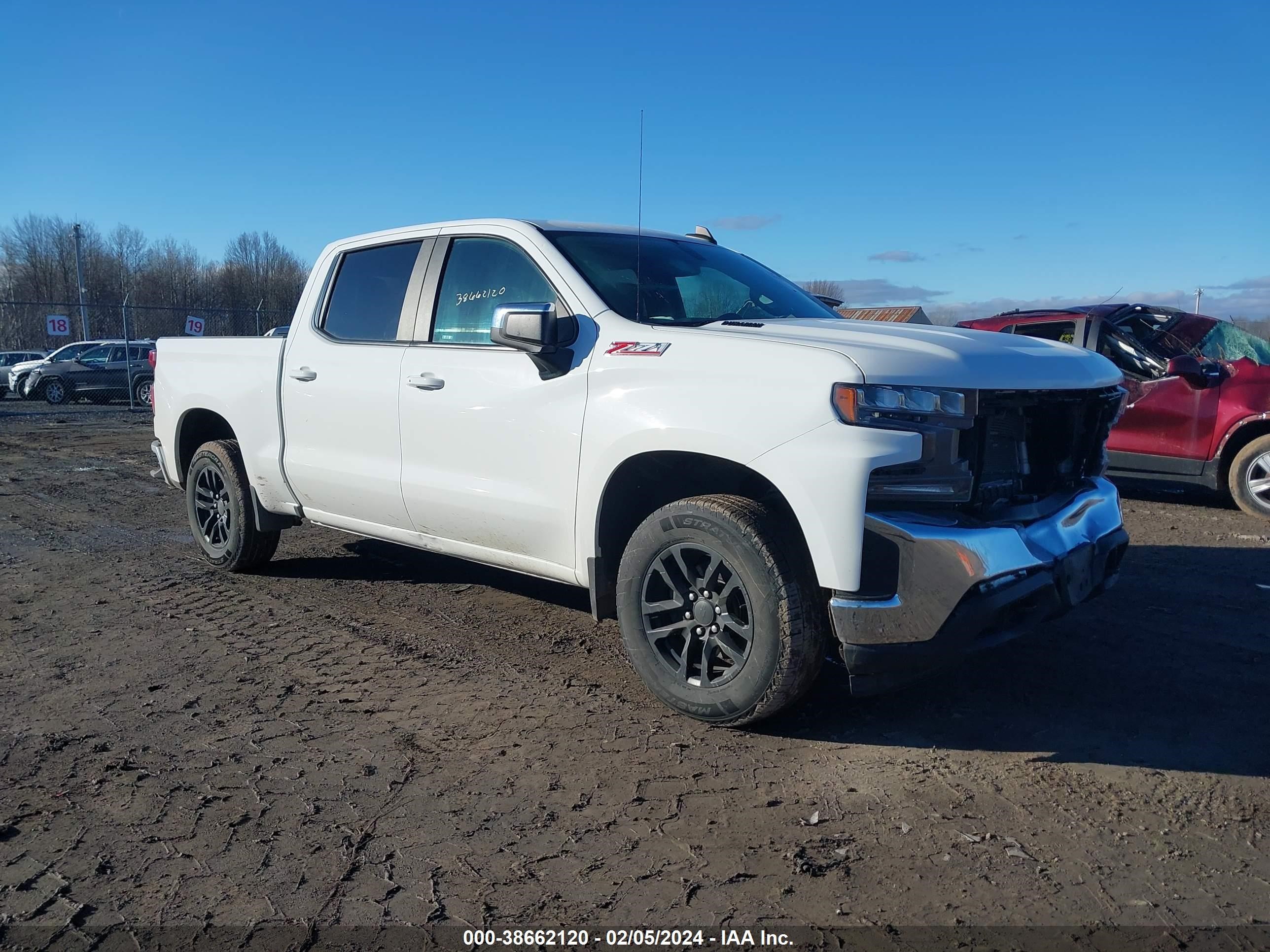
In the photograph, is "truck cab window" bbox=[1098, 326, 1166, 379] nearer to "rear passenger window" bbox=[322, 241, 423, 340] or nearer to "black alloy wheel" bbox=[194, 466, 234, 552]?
"rear passenger window" bbox=[322, 241, 423, 340]

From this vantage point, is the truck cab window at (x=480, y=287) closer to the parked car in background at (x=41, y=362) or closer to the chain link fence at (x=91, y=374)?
the chain link fence at (x=91, y=374)

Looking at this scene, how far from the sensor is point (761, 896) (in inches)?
99.6

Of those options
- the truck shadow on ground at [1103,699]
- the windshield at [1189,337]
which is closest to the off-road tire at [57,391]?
the windshield at [1189,337]

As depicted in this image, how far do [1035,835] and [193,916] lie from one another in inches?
91.6

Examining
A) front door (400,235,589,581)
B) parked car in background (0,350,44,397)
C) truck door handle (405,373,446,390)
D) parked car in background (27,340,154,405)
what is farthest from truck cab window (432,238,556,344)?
parked car in background (0,350,44,397)

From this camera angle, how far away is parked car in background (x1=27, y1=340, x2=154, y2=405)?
25.1m

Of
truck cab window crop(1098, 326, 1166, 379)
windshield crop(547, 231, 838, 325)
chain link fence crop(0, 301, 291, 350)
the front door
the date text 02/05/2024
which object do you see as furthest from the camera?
chain link fence crop(0, 301, 291, 350)

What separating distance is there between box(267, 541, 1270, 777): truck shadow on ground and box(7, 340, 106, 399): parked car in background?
24.5 metres

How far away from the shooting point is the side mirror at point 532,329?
3.75 meters

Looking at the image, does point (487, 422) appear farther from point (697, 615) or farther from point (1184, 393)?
point (1184, 393)

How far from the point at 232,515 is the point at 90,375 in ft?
74.4

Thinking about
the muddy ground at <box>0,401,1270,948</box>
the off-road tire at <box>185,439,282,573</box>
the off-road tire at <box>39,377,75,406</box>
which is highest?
the off-road tire at <box>185,439,282,573</box>

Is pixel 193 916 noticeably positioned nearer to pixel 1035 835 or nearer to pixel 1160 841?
pixel 1035 835

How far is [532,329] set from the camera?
12.3ft
